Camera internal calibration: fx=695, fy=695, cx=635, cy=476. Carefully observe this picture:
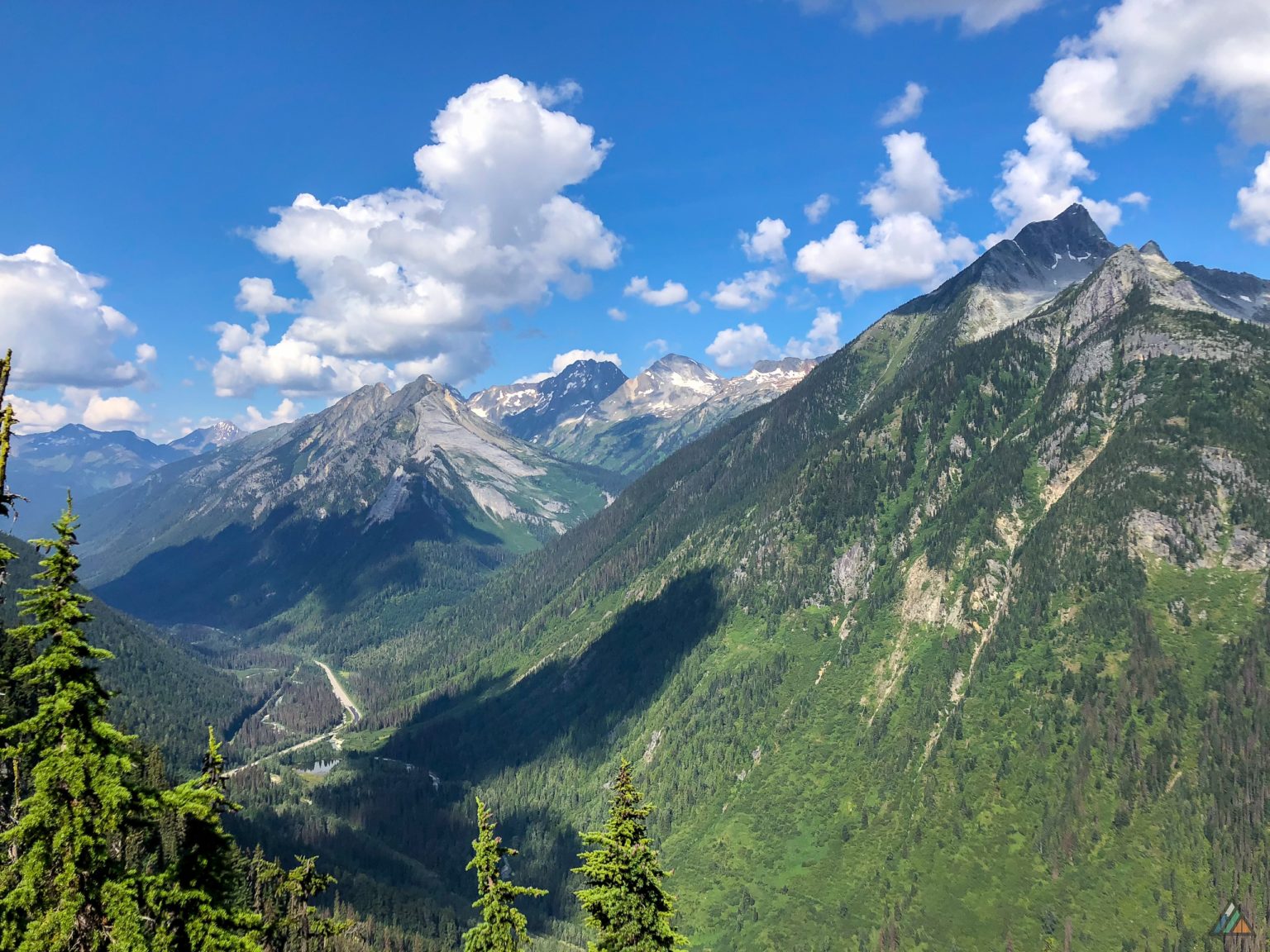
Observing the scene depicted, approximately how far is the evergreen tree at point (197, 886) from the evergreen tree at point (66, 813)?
246 cm

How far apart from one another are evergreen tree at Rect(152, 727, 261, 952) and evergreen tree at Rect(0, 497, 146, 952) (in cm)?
246

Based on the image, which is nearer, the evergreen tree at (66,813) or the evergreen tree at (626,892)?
the evergreen tree at (66,813)

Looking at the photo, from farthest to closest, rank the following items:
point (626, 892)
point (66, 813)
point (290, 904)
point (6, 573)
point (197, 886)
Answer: point (290, 904), point (626, 892), point (197, 886), point (6, 573), point (66, 813)

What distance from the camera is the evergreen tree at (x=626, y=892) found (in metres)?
38.2

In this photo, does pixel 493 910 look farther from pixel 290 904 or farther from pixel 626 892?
pixel 290 904

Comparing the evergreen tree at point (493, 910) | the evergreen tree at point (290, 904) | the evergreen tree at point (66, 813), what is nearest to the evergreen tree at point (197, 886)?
the evergreen tree at point (66, 813)

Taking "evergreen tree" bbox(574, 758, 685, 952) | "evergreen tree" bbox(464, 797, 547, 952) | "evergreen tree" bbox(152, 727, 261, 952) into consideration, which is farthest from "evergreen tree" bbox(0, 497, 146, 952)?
"evergreen tree" bbox(574, 758, 685, 952)

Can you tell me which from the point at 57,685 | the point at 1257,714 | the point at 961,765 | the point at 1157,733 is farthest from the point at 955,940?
the point at 57,685

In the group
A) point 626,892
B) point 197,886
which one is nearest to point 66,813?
point 197,886

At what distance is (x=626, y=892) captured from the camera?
3841 centimetres

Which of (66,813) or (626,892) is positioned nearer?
(66,813)

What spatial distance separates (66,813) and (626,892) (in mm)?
26913

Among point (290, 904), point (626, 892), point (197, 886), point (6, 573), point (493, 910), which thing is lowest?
point (290, 904)

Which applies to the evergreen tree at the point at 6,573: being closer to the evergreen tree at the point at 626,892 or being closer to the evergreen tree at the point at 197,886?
the evergreen tree at the point at 197,886
